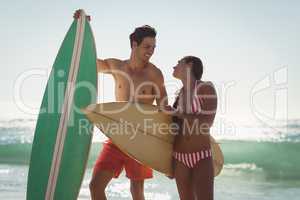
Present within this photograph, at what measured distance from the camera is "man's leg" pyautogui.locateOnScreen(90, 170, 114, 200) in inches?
156

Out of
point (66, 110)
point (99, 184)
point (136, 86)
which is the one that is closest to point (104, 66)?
point (136, 86)

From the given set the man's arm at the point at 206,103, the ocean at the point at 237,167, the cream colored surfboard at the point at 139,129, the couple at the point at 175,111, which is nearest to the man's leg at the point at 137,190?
the couple at the point at 175,111

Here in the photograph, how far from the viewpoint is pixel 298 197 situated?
902 centimetres

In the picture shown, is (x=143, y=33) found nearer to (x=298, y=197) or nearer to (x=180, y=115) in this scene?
(x=180, y=115)

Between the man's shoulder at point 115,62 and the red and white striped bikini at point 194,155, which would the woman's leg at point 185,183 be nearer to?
the red and white striped bikini at point 194,155

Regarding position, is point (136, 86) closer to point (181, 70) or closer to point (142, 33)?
point (142, 33)

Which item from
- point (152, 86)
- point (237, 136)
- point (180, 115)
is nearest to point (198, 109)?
point (180, 115)

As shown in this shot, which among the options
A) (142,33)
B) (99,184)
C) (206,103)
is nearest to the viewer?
(206,103)

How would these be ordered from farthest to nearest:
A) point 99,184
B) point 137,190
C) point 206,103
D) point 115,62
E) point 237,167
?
point 237,167 → point 115,62 → point 137,190 → point 99,184 → point 206,103

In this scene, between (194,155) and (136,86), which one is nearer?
(194,155)

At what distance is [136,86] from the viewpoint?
14.1 ft

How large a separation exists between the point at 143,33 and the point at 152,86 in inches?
19.1

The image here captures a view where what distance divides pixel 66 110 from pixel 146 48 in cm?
96

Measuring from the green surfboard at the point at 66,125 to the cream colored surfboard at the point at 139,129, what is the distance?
0.40 m
